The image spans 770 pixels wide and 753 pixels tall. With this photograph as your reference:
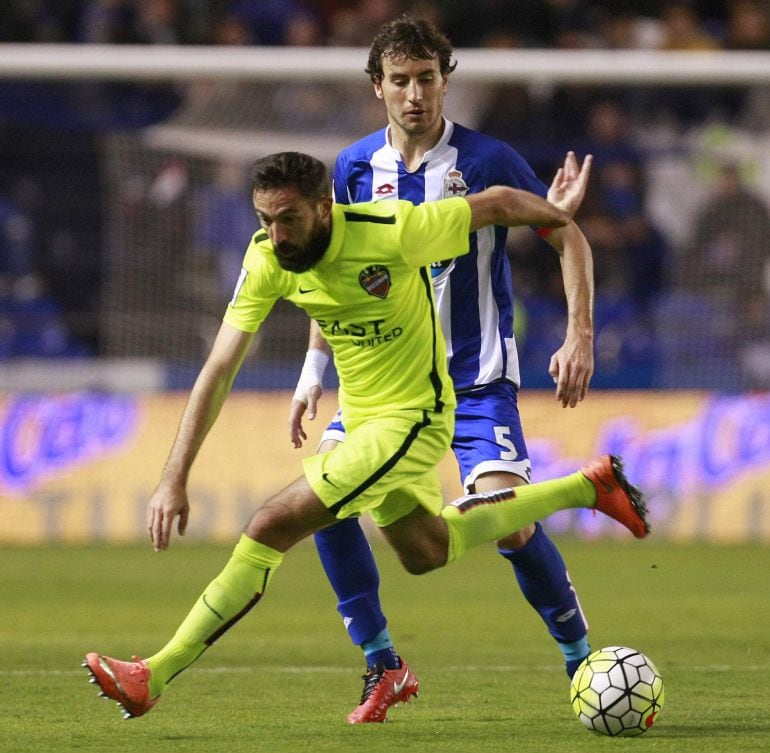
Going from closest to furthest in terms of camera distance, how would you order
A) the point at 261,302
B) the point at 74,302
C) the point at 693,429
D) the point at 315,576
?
the point at 261,302 < the point at 315,576 < the point at 693,429 < the point at 74,302

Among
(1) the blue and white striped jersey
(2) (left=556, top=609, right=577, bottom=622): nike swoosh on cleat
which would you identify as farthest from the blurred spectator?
(2) (left=556, top=609, right=577, bottom=622): nike swoosh on cleat

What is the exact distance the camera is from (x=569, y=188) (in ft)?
18.2

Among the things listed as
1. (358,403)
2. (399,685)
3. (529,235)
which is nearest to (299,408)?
(358,403)

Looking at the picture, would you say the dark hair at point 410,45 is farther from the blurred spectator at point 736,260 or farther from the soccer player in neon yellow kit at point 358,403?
the blurred spectator at point 736,260

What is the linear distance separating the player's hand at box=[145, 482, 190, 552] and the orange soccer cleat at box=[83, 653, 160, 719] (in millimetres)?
360

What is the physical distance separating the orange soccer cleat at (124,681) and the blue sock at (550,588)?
1.49 m

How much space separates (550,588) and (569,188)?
1.42m

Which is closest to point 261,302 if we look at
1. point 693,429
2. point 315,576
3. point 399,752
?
point 399,752

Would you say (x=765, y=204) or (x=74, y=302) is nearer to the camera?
(x=765, y=204)

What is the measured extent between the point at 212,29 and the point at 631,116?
174 inches

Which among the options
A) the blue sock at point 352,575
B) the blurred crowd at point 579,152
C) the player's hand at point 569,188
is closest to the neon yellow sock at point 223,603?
the blue sock at point 352,575

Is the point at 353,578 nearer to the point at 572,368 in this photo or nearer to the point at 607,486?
the point at 607,486

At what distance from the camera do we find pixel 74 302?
52.6 ft

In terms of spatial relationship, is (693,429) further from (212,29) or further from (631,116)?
(212,29)
